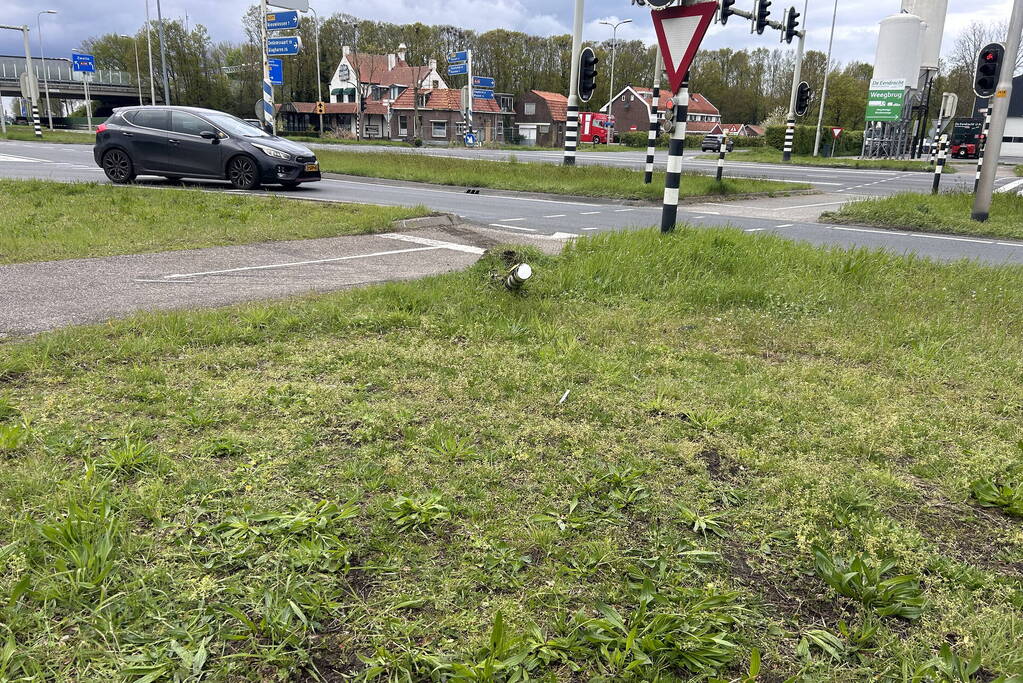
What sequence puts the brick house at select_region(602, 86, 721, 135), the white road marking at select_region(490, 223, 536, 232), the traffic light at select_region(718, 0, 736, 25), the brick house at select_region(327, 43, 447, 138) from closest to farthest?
1. the white road marking at select_region(490, 223, 536, 232)
2. the traffic light at select_region(718, 0, 736, 25)
3. the brick house at select_region(327, 43, 447, 138)
4. the brick house at select_region(602, 86, 721, 135)

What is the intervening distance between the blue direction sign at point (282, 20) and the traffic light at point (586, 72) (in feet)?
27.4

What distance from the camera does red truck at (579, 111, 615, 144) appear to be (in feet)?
233

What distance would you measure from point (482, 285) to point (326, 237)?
14.0ft

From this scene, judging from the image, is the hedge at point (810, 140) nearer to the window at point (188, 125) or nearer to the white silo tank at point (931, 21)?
the white silo tank at point (931, 21)

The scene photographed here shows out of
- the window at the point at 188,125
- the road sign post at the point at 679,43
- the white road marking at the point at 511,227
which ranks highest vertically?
the road sign post at the point at 679,43

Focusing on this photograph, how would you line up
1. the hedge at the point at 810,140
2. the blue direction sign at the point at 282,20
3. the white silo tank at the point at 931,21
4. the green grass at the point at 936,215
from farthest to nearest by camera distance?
the hedge at the point at 810,140, the white silo tank at the point at 931,21, the blue direction sign at the point at 282,20, the green grass at the point at 936,215

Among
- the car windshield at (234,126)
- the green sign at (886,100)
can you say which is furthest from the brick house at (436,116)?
the car windshield at (234,126)

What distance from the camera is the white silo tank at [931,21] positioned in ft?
157

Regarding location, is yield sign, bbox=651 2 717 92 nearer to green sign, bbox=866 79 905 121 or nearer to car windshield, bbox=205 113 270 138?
car windshield, bbox=205 113 270 138

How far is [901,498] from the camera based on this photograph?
3.08 meters

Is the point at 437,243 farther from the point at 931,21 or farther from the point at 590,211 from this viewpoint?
the point at 931,21

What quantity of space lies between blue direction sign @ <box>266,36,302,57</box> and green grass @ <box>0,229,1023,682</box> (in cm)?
1800

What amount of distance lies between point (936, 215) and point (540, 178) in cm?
1011

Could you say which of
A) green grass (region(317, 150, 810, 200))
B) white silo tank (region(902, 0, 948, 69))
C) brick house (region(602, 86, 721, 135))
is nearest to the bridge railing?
brick house (region(602, 86, 721, 135))
